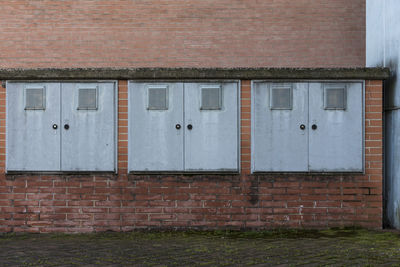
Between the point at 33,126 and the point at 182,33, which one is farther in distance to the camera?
the point at 182,33

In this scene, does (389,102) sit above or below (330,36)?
below

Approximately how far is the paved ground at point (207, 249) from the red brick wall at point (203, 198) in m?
0.21

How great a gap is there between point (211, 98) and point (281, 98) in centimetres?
97

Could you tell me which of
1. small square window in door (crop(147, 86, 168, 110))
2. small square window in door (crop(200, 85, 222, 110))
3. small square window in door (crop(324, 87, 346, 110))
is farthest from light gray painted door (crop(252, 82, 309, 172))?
small square window in door (crop(147, 86, 168, 110))

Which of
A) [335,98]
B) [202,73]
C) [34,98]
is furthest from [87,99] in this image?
[335,98]

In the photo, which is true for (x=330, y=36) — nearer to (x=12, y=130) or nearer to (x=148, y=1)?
(x=148, y=1)

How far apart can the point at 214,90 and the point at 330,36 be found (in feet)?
18.3

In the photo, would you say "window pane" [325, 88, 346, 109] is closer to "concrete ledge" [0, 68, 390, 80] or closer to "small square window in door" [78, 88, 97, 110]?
"concrete ledge" [0, 68, 390, 80]

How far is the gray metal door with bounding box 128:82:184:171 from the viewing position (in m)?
7.25

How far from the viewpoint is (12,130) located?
23.9ft

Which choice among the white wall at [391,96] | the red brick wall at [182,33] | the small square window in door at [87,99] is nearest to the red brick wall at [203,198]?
the white wall at [391,96]

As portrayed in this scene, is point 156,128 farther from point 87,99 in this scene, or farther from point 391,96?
point 391,96

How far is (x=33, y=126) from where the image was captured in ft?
23.8

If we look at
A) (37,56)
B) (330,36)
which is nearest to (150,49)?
(37,56)
